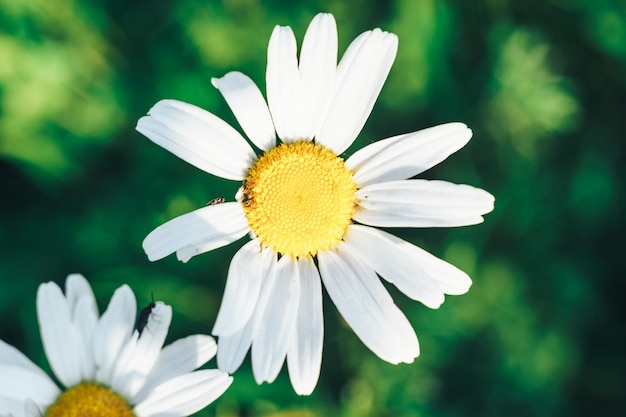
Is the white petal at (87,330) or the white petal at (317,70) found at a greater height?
the white petal at (317,70)

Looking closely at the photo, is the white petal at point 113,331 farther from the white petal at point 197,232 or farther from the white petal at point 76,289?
the white petal at point 197,232

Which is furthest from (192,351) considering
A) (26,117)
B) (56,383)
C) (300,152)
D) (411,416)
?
(26,117)

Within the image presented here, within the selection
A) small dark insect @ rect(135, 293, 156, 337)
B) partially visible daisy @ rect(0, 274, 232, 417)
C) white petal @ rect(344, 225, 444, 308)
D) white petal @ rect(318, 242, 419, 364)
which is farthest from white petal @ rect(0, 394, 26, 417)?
white petal @ rect(344, 225, 444, 308)

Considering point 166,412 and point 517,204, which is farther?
point 517,204

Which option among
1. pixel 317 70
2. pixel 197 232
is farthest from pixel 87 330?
pixel 317 70

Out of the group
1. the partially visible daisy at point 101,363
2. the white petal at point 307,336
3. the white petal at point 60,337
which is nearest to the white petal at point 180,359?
the partially visible daisy at point 101,363

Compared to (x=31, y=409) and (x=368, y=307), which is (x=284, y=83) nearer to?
(x=368, y=307)

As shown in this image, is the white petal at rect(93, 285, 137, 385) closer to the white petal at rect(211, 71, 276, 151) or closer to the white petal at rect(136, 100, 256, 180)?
the white petal at rect(136, 100, 256, 180)

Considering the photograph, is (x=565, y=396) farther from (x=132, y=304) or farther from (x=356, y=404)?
(x=132, y=304)
